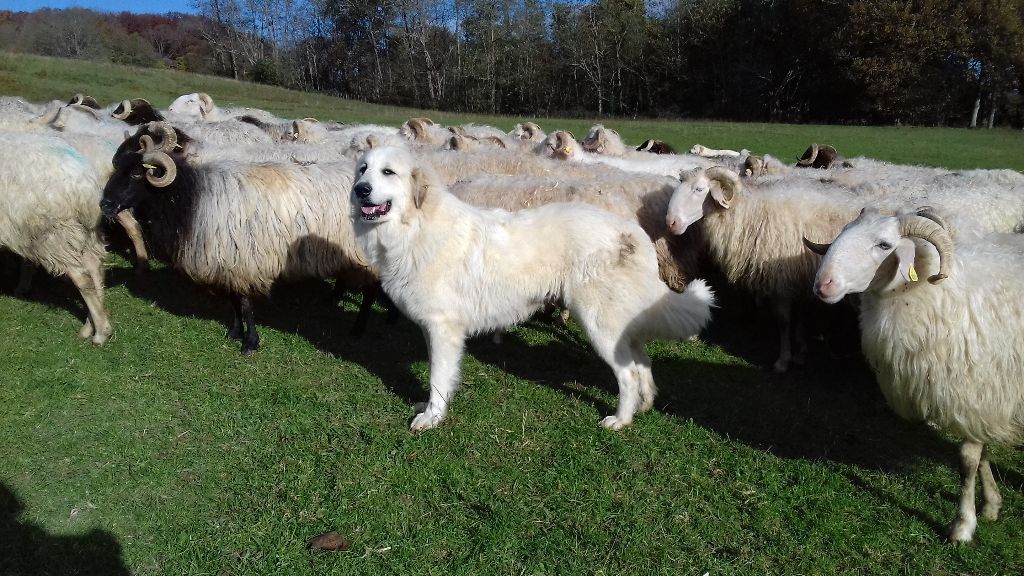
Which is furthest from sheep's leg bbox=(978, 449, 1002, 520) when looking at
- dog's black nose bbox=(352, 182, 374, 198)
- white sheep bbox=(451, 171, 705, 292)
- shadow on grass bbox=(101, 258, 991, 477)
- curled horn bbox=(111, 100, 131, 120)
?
curled horn bbox=(111, 100, 131, 120)

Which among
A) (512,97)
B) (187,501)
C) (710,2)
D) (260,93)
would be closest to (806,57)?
(710,2)

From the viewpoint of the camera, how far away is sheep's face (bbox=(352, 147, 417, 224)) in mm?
4855

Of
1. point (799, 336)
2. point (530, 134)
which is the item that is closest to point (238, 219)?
point (799, 336)

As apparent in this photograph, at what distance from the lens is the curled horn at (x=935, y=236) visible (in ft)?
12.5

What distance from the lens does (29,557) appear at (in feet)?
13.1

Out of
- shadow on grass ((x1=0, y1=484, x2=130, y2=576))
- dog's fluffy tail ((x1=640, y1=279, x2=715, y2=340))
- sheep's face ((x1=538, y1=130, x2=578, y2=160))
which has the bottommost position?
shadow on grass ((x1=0, y1=484, x2=130, y2=576))

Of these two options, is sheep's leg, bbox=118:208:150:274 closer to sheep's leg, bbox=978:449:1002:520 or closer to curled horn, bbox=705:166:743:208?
curled horn, bbox=705:166:743:208

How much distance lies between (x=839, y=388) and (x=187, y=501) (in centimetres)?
561

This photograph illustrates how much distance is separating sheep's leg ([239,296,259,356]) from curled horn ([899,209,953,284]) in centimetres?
605

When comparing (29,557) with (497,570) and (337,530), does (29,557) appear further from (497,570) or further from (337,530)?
(497,570)

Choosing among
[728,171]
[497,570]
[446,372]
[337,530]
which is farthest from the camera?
[728,171]

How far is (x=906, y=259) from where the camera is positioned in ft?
12.6

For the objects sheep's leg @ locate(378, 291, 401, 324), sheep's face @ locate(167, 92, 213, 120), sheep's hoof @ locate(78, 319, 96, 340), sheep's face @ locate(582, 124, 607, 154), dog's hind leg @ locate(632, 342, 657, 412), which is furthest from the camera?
sheep's face @ locate(167, 92, 213, 120)

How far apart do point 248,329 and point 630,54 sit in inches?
2072
